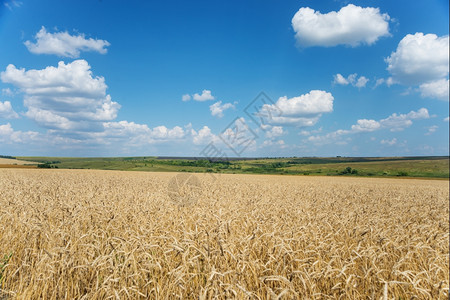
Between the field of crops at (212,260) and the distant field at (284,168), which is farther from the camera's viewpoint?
the distant field at (284,168)

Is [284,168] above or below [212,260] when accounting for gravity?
below

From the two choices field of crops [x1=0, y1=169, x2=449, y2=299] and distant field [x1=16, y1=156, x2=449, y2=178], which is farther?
distant field [x1=16, y1=156, x2=449, y2=178]

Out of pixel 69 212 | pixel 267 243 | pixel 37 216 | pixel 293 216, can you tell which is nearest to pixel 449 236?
pixel 293 216

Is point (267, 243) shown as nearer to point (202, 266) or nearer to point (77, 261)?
point (202, 266)

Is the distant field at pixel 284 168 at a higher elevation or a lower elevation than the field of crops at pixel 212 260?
lower

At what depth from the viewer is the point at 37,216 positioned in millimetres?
6016

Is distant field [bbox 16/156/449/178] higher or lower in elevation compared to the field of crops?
lower

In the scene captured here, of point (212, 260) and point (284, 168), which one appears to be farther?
point (284, 168)

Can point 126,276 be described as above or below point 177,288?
above

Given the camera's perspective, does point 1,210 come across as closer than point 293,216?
Yes

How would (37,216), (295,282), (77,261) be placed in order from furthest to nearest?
(37,216) → (77,261) → (295,282)

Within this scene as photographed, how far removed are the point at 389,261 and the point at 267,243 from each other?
82.8 inches

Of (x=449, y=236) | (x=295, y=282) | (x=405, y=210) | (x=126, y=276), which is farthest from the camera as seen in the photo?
(x=405, y=210)

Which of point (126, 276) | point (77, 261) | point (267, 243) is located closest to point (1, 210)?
point (77, 261)
